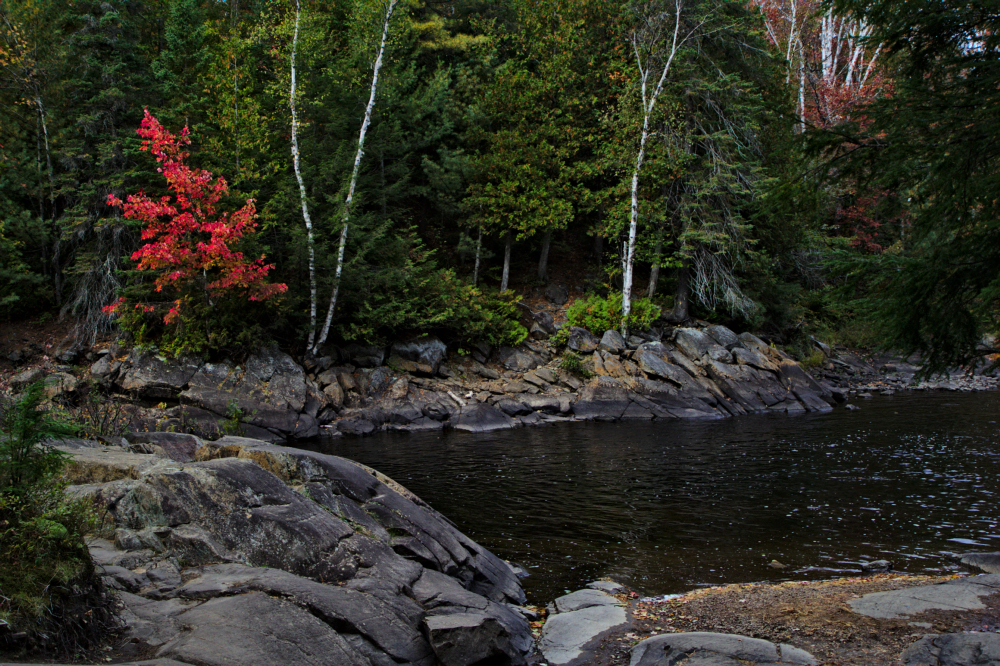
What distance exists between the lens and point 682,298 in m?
25.3

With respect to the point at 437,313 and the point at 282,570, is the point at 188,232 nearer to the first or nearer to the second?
the point at 437,313

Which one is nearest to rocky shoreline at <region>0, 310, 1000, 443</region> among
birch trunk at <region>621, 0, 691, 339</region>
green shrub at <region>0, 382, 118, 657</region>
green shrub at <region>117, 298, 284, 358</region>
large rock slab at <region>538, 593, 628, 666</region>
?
green shrub at <region>117, 298, 284, 358</region>

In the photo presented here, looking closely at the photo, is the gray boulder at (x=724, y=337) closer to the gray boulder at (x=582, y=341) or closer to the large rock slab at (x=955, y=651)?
the gray boulder at (x=582, y=341)

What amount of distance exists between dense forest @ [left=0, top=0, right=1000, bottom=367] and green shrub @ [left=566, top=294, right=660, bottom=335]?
0.24 meters

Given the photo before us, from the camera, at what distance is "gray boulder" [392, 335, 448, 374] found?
21.2 meters

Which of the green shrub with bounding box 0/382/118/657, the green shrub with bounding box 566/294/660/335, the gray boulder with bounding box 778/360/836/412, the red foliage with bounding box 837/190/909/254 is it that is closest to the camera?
the green shrub with bounding box 0/382/118/657

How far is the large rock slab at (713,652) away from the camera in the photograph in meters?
4.86

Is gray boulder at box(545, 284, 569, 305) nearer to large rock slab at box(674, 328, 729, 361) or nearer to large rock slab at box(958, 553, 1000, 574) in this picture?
large rock slab at box(674, 328, 729, 361)

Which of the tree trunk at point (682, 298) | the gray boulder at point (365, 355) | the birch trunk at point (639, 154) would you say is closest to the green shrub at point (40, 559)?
the gray boulder at point (365, 355)

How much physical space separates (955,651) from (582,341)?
58.9 ft

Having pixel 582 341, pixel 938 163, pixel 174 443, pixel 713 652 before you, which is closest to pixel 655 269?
pixel 582 341

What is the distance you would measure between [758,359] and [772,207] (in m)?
16.6

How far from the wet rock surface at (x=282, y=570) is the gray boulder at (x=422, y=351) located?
1360 cm

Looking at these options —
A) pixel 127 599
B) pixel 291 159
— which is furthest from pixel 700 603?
pixel 291 159
